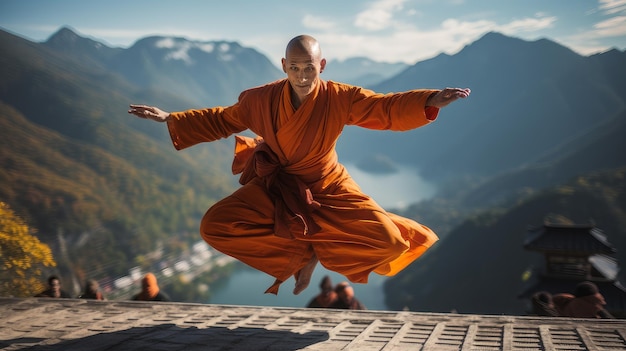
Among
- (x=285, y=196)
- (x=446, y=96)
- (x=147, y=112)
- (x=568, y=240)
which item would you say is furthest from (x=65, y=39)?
(x=446, y=96)

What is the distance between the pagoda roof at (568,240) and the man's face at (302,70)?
23.4 ft

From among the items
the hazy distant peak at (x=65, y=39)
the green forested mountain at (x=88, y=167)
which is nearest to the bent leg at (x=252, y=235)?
the green forested mountain at (x=88, y=167)

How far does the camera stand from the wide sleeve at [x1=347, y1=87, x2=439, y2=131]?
133 inches

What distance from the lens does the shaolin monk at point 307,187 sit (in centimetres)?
346

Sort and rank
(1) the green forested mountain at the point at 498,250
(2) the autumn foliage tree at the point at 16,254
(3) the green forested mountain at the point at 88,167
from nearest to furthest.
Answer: (2) the autumn foliage tree at the point at 16,254 < (1) the green forested mountain at the point at 498,250 < (3) the green forested mountain at the point at 88,167

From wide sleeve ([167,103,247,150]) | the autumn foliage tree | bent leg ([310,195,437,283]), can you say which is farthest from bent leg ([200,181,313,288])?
the autumn foliage tree

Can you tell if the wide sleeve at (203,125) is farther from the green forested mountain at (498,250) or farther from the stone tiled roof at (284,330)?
the green forested mountain at (498,250)

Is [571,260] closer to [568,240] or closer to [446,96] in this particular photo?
[568,240]

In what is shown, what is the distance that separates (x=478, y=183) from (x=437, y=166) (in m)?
8.31

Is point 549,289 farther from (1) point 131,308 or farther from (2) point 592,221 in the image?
(2) point 592,221

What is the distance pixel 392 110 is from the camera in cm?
343

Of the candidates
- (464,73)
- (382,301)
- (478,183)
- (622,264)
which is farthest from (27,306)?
(464,73)

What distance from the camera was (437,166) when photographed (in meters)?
64.1

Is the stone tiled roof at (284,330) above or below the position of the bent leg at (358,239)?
below
